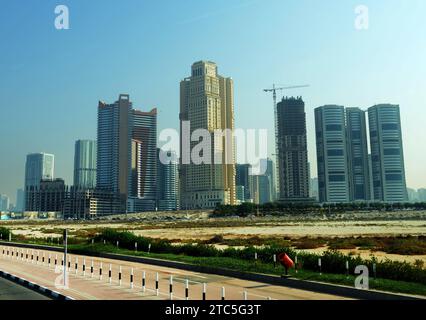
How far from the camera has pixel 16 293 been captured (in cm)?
1752

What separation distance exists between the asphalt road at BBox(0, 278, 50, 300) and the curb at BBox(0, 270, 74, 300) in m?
0.26

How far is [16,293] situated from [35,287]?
1.37 metres

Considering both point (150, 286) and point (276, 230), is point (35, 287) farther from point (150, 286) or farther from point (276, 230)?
point (276, 230)

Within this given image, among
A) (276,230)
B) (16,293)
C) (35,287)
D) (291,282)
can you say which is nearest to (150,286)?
(35,287)

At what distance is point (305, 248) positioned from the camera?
1679 inches

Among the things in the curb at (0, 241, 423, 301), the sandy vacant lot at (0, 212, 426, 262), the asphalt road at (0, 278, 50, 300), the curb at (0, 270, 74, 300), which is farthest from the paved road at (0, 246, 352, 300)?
the sandy vacant lot at (0, 212, 426, 262)

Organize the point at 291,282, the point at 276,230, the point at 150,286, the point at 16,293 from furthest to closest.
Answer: the point at 276,230 → the point at 291,282 → the point at 150,286 → the point at 16,293

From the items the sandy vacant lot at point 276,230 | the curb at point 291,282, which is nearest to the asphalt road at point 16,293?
the curb at point 291,282

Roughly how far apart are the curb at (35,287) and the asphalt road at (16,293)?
0.86 ft

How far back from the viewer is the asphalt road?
53.9ft

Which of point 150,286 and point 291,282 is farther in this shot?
point 291,282

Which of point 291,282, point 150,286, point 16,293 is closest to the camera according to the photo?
point 16,293

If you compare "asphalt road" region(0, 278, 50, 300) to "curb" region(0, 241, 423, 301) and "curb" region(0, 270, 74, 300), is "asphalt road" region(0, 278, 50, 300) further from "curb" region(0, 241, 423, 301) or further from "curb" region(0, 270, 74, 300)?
"curb" region(0, 241, 423, 301)
